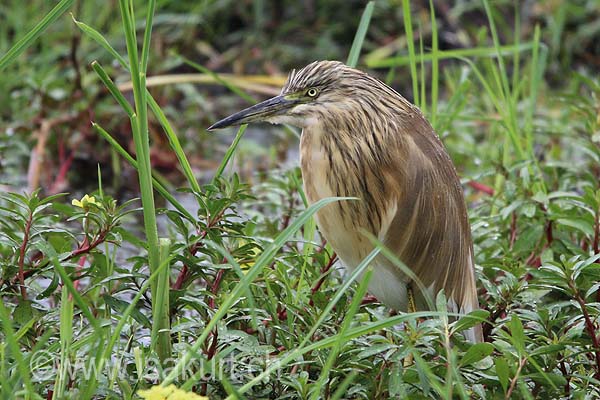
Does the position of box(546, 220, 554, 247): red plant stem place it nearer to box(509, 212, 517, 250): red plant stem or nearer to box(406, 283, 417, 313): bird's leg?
box(509, 212, 517, 250): red plant stem

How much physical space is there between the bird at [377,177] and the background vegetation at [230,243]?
0.35 feet

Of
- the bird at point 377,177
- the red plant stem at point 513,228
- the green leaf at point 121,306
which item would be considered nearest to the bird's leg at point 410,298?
the bird at point 377,177

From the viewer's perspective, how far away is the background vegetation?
7.07ft

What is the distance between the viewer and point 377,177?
109 inches

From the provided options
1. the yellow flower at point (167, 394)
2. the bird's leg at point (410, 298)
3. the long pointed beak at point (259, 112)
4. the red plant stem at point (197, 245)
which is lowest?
the bird's leg at point (410, 298)

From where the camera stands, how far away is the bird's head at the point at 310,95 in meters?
2.78

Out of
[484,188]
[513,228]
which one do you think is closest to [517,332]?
Answer: [513,228]

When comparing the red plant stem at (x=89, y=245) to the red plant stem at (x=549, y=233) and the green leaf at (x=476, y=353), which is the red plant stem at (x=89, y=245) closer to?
the green leaf at (x=476, y=353)

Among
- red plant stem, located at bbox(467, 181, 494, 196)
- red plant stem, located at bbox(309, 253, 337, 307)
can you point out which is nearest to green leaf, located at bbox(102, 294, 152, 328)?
red plant stem, located at bbox(309, 253, 337, 307)

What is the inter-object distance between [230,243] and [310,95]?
21.8 inches

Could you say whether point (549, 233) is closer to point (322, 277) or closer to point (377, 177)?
point (377, 177)

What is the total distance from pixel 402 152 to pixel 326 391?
0.79m

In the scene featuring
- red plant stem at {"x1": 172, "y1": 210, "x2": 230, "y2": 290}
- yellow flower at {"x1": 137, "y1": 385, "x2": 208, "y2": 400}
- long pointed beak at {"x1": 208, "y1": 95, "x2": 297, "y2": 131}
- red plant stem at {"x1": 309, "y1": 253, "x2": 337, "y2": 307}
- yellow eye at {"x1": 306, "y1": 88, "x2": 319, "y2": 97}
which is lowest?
red plant stem at {"x1": 309, "y1": 253, "x2": 337, "y2": 307}

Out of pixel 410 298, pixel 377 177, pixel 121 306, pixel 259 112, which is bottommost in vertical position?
pixel 410 298
